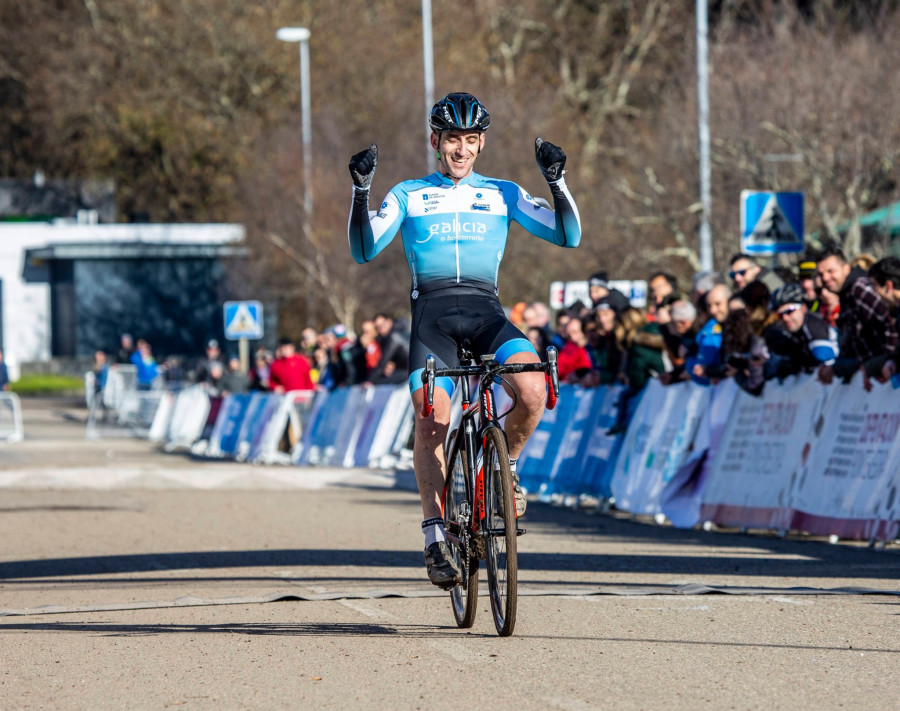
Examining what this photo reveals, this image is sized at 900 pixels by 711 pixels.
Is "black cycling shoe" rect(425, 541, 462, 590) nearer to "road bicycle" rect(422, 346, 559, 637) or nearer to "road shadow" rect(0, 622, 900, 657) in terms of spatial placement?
"road bicycle" rect(422, 346, 559, 637)

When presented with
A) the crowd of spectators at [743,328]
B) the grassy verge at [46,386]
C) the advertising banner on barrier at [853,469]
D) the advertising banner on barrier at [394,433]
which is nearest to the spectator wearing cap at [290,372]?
the advertising banner on barrier at [394,433]

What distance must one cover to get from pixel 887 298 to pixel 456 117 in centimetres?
480

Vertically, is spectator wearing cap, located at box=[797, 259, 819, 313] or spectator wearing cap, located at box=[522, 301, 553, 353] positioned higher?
spectator wearing cap, located at box=[797, 259, 819, 313]

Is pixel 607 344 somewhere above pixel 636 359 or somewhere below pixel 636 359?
above

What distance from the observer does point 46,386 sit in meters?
60.4

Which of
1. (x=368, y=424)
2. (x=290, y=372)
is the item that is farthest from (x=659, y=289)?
(x=290, y=372)

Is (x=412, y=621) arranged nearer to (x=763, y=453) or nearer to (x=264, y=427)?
(x=763, y=453)

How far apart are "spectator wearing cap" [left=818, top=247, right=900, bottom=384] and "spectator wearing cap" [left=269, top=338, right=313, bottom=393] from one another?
14.6 m

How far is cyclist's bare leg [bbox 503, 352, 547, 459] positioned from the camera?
776cm

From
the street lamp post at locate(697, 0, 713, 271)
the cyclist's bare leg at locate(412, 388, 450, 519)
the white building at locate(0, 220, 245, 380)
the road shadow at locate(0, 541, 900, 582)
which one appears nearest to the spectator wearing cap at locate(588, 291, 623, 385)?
the road shadow at locate(0, 541, 900, 582)

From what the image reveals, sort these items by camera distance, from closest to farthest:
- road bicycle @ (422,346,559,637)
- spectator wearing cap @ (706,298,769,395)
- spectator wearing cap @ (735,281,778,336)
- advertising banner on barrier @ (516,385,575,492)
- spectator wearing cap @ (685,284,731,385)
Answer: road bicycle @ (422,346,559,637) < spectator wearing cap @ (706,298,769,395) < spectator wearing cap @ (735,281,778,336) < spectator wearing cap @ (685,284,731,385) < advertising banner on barrier @ (516,385,575,492)

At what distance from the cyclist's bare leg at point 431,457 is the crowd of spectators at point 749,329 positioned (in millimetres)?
4634

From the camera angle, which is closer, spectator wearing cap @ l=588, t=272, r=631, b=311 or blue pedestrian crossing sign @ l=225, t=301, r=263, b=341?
spectator wearing cap @ l=588, t=272, r=631, b=311

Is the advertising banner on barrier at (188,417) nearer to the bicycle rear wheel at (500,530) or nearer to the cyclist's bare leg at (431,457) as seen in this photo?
the cyclist's bare leg at (431,457)
